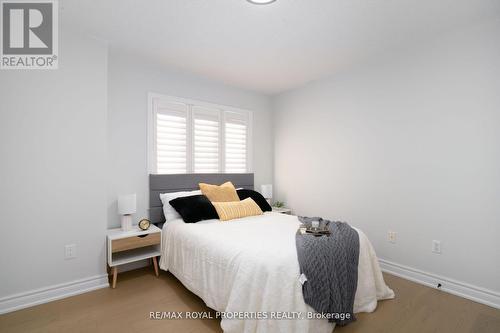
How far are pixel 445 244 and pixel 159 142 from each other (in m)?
3.52

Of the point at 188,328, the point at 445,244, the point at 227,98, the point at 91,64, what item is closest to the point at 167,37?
the point at 91,64

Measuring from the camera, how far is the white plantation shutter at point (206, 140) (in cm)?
363

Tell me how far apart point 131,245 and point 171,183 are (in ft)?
3.11

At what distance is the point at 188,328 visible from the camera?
76.2 inches

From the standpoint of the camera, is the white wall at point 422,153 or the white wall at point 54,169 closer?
the white wall at point 54,169

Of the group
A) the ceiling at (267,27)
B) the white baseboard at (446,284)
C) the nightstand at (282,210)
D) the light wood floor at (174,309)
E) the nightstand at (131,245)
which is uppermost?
the ceiling at (267,27)

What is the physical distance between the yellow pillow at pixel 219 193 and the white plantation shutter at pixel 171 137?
1.58ft

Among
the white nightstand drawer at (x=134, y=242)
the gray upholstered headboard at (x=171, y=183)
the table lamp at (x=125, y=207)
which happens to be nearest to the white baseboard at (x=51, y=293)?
the white nightstand drawer at (x=134, y=242)

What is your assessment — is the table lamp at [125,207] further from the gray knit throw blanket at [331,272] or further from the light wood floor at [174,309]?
the gray knit throw blanket at [331,272]

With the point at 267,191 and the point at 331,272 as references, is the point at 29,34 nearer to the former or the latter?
the point at 331,272

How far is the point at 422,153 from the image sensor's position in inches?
106

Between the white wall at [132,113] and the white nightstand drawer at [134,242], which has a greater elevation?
the white wall at [132,113]

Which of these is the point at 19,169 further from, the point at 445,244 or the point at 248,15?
the point at 445,244

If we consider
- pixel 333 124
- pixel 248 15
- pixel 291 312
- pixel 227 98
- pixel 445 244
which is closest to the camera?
pixel 291 312
